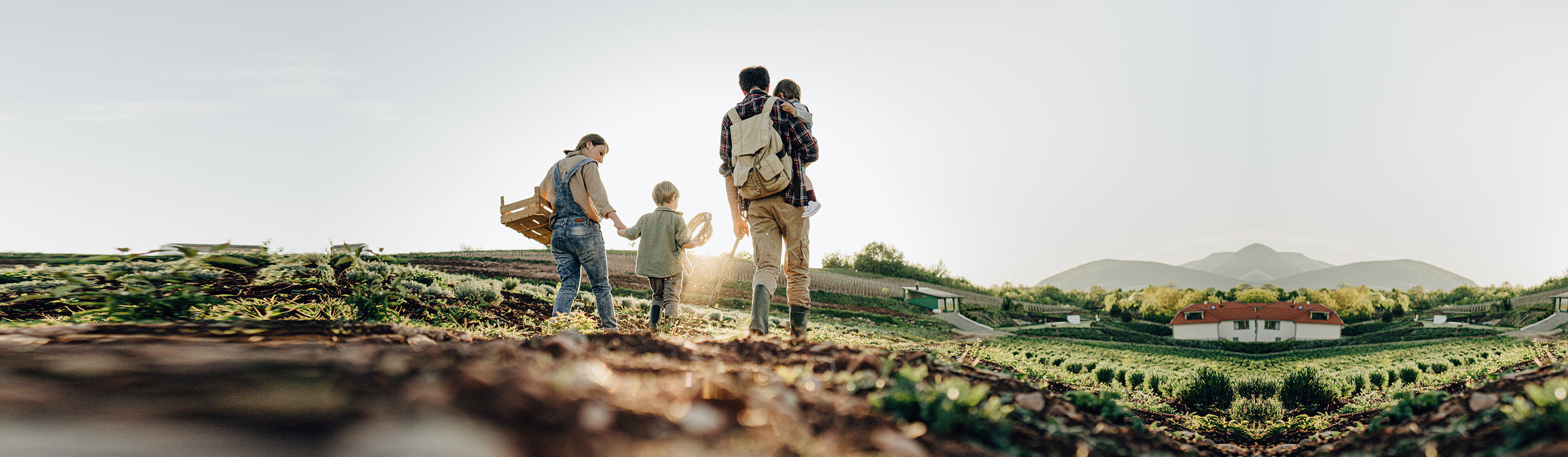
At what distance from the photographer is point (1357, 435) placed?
3424mm

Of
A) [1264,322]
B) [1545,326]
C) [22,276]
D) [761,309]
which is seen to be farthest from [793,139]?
[1264,322]

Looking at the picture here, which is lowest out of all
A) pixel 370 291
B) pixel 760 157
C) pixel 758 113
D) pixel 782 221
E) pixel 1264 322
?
pixel 1264 322

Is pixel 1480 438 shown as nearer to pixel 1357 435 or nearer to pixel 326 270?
pixel 1357 435

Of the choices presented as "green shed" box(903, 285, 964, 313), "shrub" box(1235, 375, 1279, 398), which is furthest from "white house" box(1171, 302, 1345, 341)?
"shrub" box(1235, 375, 1279, 398)

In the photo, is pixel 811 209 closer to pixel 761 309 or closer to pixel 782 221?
pixel 782 221

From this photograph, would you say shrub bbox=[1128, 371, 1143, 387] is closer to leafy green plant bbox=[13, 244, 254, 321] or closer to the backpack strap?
the backpack strap

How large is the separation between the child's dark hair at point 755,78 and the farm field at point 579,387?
2.28m

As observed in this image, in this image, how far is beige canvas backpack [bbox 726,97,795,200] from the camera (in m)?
5.26

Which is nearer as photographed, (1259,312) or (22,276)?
(22,276)

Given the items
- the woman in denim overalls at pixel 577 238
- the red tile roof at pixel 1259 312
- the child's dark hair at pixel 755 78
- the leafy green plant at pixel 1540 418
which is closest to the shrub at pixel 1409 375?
the leafy green plant at pixel 1540 418

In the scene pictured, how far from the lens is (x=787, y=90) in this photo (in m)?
5.65

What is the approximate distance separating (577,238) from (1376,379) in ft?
22.3

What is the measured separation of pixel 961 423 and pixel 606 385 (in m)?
1.21

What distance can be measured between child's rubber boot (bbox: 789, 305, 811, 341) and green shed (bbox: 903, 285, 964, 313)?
21086 mm
